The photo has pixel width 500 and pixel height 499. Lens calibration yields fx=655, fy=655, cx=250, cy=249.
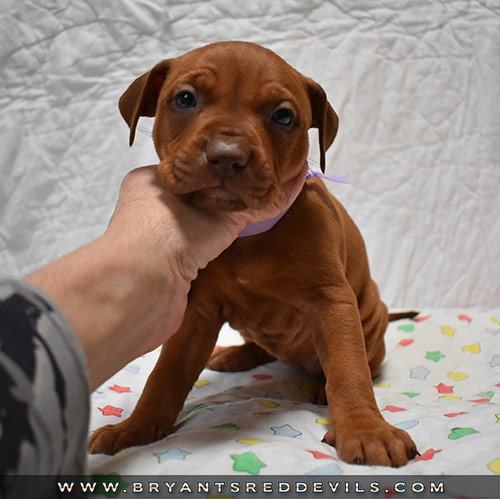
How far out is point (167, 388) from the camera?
2736 millimetres

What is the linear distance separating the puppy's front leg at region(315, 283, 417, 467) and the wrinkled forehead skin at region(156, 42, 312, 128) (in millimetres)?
811

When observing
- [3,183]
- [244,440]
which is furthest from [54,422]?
[3,183]

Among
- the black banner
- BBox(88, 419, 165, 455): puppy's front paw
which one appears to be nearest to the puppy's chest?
BBox(88, 419, 165, 455): puppy's front paw

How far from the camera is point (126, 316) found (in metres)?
1.94

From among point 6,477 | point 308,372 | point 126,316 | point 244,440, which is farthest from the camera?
point 308,372

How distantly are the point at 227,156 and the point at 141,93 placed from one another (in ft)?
2.67

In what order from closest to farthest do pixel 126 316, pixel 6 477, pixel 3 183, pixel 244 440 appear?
pixel 6 477
pixel 126 316
pixel 244 440
pixel 3 183

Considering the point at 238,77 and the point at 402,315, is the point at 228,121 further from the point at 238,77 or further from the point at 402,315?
the point at 402,315

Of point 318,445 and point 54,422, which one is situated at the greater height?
point 54,422

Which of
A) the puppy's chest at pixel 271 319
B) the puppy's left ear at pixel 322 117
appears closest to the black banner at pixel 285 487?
the puppy's chest at pixel 271 319

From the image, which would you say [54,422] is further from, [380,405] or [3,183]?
[3,183]

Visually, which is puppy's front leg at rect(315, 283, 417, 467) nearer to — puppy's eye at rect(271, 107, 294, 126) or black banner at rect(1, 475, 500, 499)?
black banner at rect(1, 475, 500, 499)

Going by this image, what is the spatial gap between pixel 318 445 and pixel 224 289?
0.82 meters

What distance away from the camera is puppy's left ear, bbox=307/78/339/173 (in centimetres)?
291
